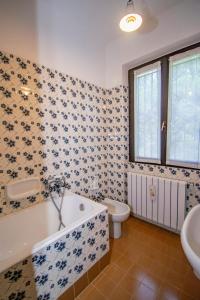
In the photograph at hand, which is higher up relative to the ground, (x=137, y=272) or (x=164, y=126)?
(x=164, y=126)

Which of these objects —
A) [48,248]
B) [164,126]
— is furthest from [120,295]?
[164,126]

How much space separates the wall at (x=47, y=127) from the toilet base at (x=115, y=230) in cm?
54

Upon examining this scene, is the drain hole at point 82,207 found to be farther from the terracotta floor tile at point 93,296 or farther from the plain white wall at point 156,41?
the plain white wall at point 156,41

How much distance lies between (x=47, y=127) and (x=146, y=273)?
1.81 m

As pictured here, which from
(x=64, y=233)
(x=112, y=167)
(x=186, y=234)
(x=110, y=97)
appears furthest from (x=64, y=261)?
(x=110, y=97)

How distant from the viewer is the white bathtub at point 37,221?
4.71ft

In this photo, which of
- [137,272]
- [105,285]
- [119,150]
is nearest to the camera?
[105,285]

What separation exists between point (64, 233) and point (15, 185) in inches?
29.7

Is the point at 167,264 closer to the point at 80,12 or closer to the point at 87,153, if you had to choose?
the point at 87,153

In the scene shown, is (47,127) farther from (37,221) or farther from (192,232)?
(192,232)

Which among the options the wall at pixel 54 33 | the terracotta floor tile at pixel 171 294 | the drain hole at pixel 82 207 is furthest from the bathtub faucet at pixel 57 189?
the wall at pixel 54 33

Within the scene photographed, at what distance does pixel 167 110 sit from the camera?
6.39ft

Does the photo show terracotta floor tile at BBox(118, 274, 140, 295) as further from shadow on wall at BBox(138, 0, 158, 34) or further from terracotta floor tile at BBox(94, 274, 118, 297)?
shadow on wall at BBox(138, 0, 158, 34)

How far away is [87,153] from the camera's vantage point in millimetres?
2203
